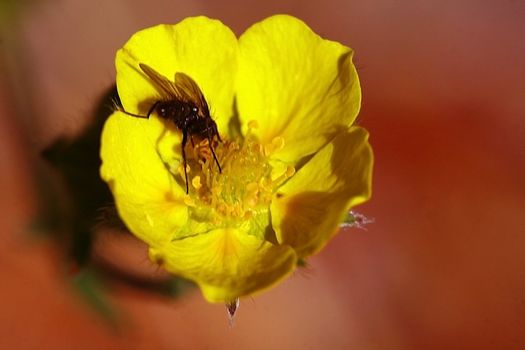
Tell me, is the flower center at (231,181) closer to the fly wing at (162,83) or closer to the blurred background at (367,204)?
the fly wing at (162,83)

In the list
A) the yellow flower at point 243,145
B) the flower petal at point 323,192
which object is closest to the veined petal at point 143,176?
the yellow flower at point 243,145

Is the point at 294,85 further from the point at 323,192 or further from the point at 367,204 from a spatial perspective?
the point at 367,204

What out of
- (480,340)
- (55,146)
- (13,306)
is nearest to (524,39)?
(480,340)

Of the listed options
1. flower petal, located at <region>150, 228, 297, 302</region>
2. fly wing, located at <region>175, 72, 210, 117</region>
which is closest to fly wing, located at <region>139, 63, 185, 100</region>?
fly wing, located at <region>175, 72, 210, 117</region>

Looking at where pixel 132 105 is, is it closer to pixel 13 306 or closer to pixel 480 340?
pixel 13 306

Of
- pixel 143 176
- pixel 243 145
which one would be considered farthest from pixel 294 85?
pixel 143 176

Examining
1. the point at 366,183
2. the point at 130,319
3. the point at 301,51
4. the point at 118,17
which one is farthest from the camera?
the point at 118,17
